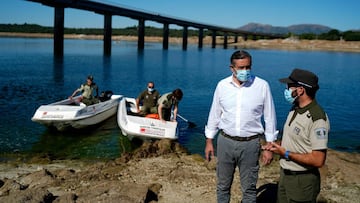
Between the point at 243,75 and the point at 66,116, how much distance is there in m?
10.4

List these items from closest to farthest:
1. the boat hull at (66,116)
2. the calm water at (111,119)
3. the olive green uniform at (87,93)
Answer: the calm water at (111,119) < the boat hull at (66,116) < the olive green uniform at (87,93)

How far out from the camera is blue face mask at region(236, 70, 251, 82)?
4.80 m

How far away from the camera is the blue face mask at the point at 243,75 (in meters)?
4.80

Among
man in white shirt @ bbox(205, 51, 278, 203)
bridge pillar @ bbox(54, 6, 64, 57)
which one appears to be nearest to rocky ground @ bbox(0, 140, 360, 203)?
man in white shirt @ bbox(205, 51, 278, 203)

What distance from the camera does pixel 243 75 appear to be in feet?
15.8

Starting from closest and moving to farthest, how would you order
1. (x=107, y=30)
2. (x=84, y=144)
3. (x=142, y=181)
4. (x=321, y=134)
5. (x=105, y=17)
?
(x=321, y=134) → (x=142, y=181) → (x=84, y=144) → (x=105, y=17) → (x=107, y=30)

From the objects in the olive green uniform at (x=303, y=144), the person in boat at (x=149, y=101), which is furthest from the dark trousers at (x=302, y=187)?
the person in boat at (x=149, y=101)

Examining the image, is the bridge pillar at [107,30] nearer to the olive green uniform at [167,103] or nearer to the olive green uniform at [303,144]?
the olive green uniform at [167,103]

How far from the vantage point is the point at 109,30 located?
239 ft

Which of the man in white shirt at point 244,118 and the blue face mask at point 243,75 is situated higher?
the blue face mask at point 243,75

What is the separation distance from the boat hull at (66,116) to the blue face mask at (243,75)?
33.8 feet

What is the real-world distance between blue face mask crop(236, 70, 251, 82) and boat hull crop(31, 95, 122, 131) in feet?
33.8

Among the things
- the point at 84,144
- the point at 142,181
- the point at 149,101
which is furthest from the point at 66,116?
the point at 142,181

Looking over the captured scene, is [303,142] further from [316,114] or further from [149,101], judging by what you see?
[149,101]
